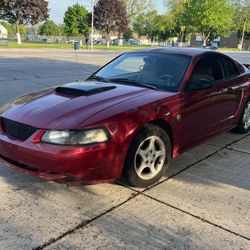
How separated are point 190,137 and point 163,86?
70 cm

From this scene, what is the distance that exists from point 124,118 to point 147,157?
22.3 inches

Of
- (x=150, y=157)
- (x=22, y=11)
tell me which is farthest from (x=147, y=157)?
(x=22, y=11)

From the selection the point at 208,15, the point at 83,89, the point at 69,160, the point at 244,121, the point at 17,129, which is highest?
the point at 208,15

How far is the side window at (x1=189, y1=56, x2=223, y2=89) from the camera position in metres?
4.39

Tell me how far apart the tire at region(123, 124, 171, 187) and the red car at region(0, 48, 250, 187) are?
1cm

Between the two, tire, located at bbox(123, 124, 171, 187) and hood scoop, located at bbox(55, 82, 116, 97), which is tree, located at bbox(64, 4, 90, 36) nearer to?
hood scoop, located at bbox(55, 82, 116, 97)

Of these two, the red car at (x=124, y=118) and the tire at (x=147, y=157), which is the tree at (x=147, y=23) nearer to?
the red car at (x=124, y=118)

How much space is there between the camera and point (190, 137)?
4336 mm

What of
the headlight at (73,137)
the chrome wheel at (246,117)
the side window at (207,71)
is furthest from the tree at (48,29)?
the headlight at (73,137)

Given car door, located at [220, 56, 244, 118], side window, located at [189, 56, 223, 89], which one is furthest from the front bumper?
car door, located at [220, 56, 244, 118]

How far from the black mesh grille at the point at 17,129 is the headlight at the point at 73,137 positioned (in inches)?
7.3

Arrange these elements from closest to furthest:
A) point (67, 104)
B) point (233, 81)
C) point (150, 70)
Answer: point (67, 104) → point (150, 70) → point (233, 81)

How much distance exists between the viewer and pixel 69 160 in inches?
125

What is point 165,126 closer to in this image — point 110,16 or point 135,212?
point 135,212
